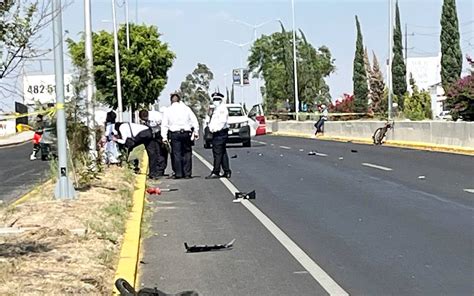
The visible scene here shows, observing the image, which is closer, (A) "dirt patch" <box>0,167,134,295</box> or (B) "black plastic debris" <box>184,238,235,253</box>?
(A) "dirt patch" <box>0,167,134,295</box>

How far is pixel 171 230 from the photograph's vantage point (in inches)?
473

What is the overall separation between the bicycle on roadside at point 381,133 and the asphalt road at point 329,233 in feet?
47.9

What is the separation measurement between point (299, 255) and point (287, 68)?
6614 centimetres

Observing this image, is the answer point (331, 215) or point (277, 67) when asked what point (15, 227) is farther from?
point (277, 67)

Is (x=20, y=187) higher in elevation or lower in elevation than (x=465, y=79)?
lower

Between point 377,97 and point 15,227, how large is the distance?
2272 inches

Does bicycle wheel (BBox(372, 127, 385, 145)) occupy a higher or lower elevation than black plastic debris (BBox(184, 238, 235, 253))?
higher

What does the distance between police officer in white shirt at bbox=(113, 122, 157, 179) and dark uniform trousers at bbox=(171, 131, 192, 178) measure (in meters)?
0.61

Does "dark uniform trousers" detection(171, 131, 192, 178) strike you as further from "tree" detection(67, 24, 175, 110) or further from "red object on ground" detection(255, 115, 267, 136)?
"red object on ground" detection(255, 115, 267, 136)

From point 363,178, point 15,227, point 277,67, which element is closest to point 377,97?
point 277,67

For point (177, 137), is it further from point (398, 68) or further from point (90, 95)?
point (398, 68)

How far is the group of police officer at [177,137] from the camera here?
1916 centimetres

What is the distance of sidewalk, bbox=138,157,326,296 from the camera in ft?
27.5

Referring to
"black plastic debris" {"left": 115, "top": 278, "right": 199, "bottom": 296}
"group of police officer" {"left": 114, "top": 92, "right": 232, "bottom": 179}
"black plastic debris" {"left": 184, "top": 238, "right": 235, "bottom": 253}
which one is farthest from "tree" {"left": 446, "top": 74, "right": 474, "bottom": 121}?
"black plastic debris" {"left": 115, "top": 278, "right": 199, "bottom": 296}
